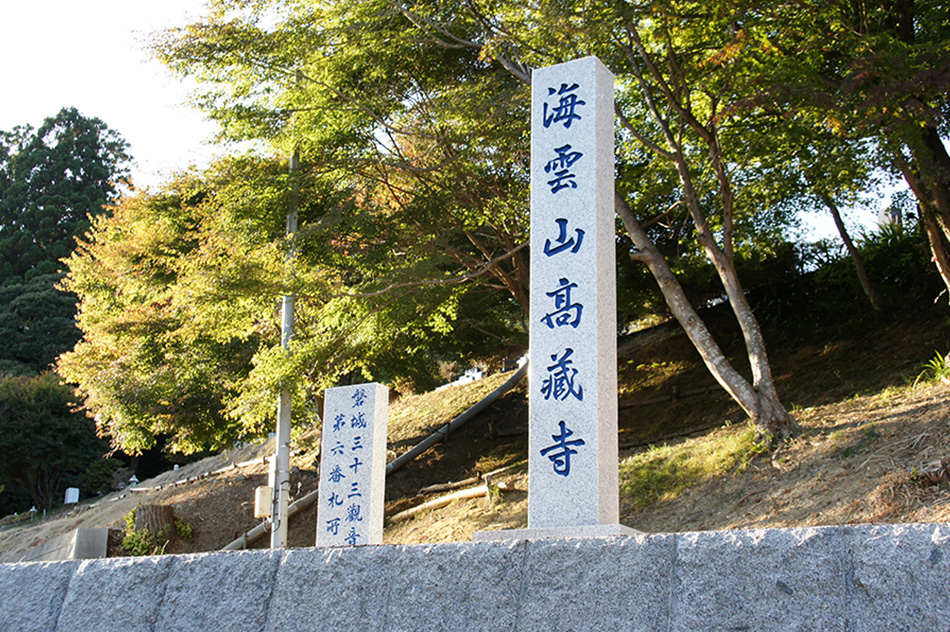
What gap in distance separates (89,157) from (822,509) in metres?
39.7

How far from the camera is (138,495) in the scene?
21156mm

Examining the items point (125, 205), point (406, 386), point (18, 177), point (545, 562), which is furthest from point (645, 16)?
point (18, 177)

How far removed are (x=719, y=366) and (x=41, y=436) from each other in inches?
915

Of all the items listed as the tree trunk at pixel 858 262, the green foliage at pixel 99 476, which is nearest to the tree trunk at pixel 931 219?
the tree trunk at pixel 858 262

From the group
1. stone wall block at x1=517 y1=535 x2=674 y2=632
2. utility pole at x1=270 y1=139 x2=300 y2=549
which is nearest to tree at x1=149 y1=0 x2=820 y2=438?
utility pole at x1=270 y1=139 x2=300 y2=549

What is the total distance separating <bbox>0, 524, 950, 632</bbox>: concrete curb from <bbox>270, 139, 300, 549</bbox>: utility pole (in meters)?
7.41

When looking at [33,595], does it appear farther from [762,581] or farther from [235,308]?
[235,308]

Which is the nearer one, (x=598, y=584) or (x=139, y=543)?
(x=598, y=584)

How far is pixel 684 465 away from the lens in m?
10.1

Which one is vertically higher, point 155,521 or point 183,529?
point 155,521

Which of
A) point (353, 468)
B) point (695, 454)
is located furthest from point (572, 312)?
point (695, 454)

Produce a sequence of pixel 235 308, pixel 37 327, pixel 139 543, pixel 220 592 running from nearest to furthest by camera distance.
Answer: pixel 220 592 → pixel 235 308 → pixel 139 543 → pixel 37 327

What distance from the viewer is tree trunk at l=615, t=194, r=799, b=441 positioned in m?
9.28

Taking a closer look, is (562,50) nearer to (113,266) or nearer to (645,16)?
(645,16)
